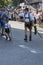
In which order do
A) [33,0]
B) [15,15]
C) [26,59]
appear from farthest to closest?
[33,0] → [15,15] → [26,59]

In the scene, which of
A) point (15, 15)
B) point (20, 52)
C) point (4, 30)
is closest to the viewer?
point (20, 52)

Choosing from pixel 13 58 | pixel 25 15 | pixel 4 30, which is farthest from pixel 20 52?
pixel 4 30

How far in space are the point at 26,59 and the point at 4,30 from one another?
6.35 meters

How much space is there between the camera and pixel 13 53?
11180 millimetres

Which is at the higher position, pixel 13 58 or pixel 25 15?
pixel 25 15

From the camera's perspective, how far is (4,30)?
52.9 ft

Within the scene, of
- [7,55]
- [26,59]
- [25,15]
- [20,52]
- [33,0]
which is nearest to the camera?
[26,59]

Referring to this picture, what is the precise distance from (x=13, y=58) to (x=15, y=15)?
3305 centimetres

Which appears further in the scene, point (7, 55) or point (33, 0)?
point (33, 0)

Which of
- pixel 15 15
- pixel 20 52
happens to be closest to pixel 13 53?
pixel 20 52

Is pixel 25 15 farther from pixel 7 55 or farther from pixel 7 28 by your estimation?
pixel 7 55

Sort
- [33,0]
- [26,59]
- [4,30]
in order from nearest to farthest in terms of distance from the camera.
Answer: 1. [26,59]
2. [4,30]
3. [33,0]

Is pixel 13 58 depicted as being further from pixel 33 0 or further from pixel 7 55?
pixel 33 0

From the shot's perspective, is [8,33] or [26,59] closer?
[26,59]
